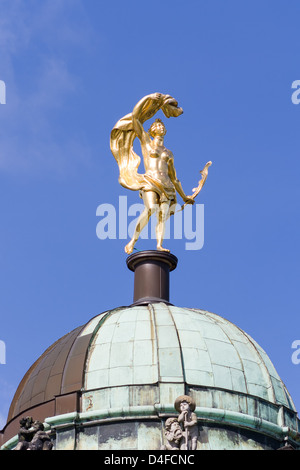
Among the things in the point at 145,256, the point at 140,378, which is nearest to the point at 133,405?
the point at 140,378

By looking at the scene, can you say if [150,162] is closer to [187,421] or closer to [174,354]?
[174,354]

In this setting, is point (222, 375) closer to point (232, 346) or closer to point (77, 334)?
point (232, 346)

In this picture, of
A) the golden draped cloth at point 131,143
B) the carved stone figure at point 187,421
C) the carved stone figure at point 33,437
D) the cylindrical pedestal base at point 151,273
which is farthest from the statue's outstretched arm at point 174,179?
the carved stone figure at point 33,437

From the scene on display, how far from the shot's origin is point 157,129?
50.7 metres

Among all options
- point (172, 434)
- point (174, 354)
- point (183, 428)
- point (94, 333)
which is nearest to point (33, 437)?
point (172, 434)

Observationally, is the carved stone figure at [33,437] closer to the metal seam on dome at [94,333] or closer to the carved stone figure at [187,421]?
the carved stone figure at [187,421]

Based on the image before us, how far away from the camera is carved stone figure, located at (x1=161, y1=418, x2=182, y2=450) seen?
129 ft

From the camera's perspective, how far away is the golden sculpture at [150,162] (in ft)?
164

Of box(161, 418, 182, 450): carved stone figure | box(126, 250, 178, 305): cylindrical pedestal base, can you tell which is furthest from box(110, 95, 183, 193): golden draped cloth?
box(161, 418, 182, 450): carved stone figure

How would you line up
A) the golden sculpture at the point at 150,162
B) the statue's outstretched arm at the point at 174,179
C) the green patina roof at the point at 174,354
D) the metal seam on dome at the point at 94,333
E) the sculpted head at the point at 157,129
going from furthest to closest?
1. the sculpted head at the point at 157,129
2. the statue's outstretched arm at the point at 174,179
3. the golden sculpture at the point at 150,162
4. the metal seam on dome at the point at 94,333
5. the green patina roof at the point at 174,354

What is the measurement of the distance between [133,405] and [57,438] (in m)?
2.53

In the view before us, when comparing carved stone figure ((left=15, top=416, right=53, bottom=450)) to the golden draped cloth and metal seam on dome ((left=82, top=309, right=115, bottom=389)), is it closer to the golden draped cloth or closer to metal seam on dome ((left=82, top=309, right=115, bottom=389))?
metal seam on dome ((left=82, top=309, right=115, bottom=389))

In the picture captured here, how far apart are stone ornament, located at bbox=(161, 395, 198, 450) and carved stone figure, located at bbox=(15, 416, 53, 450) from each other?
11.1 feet

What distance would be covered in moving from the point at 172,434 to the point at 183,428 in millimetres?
364
